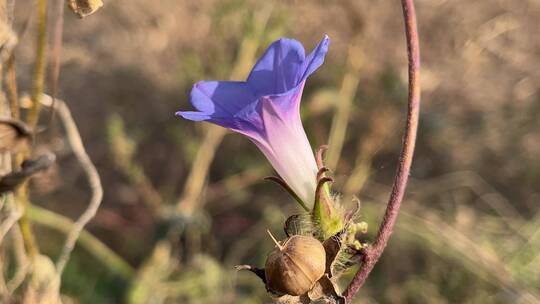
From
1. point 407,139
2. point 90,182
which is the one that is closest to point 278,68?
point 407,139

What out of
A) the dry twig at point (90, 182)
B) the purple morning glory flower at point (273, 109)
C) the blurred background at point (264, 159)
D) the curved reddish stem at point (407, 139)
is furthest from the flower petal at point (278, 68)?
the blurred background at point (264, 159)

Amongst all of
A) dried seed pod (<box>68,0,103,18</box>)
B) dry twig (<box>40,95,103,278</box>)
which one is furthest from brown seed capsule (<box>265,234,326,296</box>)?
dry twig (<box>40,95,103,278</box>)

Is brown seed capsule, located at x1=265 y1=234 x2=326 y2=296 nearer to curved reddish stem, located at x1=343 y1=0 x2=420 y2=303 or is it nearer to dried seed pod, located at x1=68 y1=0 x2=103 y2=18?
curved reddish stem, located at x1=343 y1=0 x2=420 y2=303

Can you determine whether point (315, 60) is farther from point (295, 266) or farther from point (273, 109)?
point (295, 266)

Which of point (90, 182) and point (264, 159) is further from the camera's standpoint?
point (264, 159)

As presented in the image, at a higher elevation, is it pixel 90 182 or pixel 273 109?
pixel 273 109

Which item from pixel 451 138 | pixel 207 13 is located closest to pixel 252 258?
pixel 451 138
